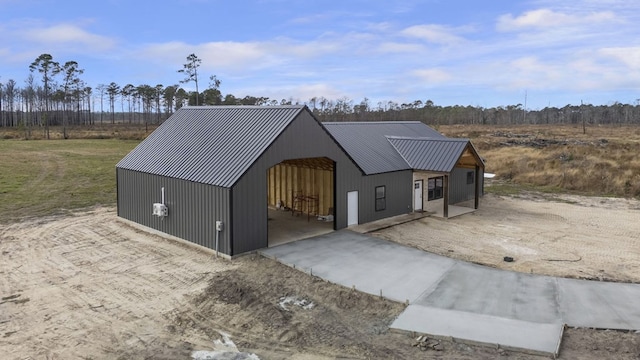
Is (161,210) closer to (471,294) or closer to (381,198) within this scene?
(381,198)

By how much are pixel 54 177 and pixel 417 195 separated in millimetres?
24688

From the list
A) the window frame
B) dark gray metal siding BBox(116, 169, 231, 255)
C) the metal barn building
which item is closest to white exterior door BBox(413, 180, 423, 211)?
the metal barn building

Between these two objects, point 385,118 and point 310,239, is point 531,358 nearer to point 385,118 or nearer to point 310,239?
point 310,239

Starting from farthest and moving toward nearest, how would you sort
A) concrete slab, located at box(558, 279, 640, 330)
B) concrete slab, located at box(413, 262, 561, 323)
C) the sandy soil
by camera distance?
1. the sandy soil
2. concrete slab, located at box(413, 262, 561, 323)
3. concrete slab, located at box(558, 279, 640, 330)

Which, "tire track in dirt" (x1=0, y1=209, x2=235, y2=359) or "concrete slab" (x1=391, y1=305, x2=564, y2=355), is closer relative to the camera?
"concrete slab" (x1=391, y1=305, x2=564, y2=355)

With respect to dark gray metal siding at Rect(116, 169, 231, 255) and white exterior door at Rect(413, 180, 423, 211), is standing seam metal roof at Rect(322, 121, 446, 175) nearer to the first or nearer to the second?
white exterior door at Rect(413, 180, 423, 211)

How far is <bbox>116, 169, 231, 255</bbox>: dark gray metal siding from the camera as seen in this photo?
588 inches

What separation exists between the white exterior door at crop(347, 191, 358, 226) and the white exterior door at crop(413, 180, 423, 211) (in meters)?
4.25

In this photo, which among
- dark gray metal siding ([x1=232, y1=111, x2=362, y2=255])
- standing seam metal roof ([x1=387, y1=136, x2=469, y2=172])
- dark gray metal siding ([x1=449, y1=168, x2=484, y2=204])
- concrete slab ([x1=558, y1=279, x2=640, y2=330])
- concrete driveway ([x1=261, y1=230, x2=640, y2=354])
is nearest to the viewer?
concrete driveway ([x1=261, y1=230, x2=640, y2=354])

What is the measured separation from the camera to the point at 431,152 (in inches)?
857

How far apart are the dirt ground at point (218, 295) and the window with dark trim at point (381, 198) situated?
1.54 metres

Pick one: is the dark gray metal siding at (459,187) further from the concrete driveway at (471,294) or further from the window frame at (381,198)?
the concrete driveway at (471,294)

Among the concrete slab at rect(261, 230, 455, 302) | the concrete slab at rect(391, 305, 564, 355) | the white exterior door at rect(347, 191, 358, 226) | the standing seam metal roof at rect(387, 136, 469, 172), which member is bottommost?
the concrete slab at rect(391, 305, 564, 355)

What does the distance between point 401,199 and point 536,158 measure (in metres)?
20.5
